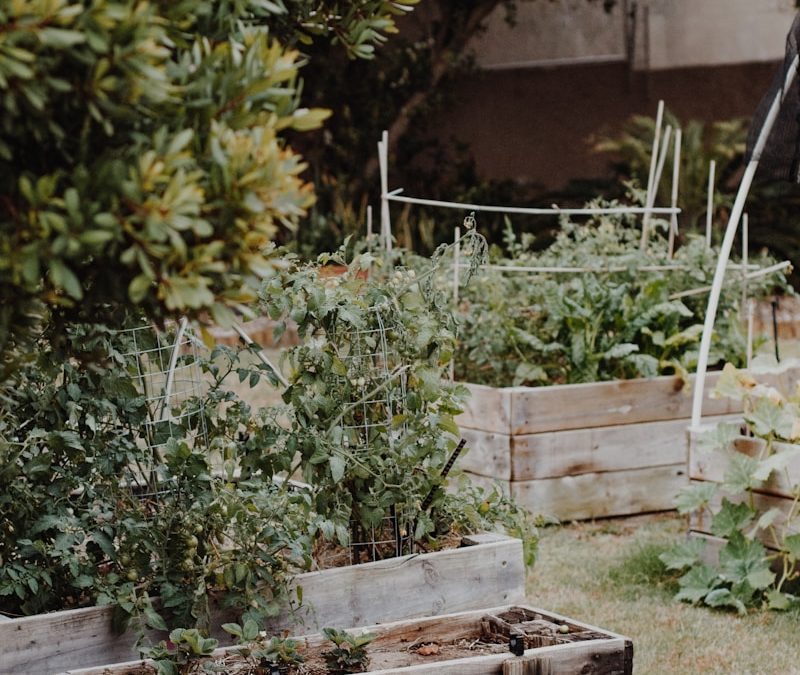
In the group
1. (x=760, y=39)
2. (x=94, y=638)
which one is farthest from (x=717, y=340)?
(x=760, y=39)

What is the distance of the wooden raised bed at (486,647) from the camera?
2.75 m

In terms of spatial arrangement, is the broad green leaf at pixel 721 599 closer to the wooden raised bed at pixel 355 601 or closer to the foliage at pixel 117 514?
the wooden raised bed at pixel 355 601

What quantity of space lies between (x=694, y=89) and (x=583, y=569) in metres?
9.81

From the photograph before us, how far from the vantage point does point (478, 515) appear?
3641 mm

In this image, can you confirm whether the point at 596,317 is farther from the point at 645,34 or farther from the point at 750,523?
the point at 645,34

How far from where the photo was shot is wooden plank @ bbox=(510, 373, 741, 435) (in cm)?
516

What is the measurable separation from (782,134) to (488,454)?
187 cm

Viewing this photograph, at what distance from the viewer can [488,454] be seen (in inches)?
207

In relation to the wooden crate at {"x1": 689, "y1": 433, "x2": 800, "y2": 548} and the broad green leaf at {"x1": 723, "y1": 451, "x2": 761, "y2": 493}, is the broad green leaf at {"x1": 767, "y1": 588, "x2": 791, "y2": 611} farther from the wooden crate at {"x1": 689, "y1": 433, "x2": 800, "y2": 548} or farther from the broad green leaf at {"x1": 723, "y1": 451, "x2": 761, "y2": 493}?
the broad green leaf at {"x1": 723, "y1": 451, "x2": 761, "y2": 493}

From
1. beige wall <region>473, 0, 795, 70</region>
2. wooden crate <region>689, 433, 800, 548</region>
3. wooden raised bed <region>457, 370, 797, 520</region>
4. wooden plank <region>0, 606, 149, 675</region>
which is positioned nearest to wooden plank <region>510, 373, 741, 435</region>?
wooden raised bed <region>457, 370, 797, 520</region>

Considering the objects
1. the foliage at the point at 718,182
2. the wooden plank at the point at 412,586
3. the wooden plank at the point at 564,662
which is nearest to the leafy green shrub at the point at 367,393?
the wooden plank at the point at 412,586

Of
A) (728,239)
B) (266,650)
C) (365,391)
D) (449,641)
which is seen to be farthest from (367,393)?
(728,239)

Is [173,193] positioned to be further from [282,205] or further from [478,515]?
[478,515]

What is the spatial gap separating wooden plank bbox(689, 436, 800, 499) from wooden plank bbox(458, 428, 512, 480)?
3.06 ft
